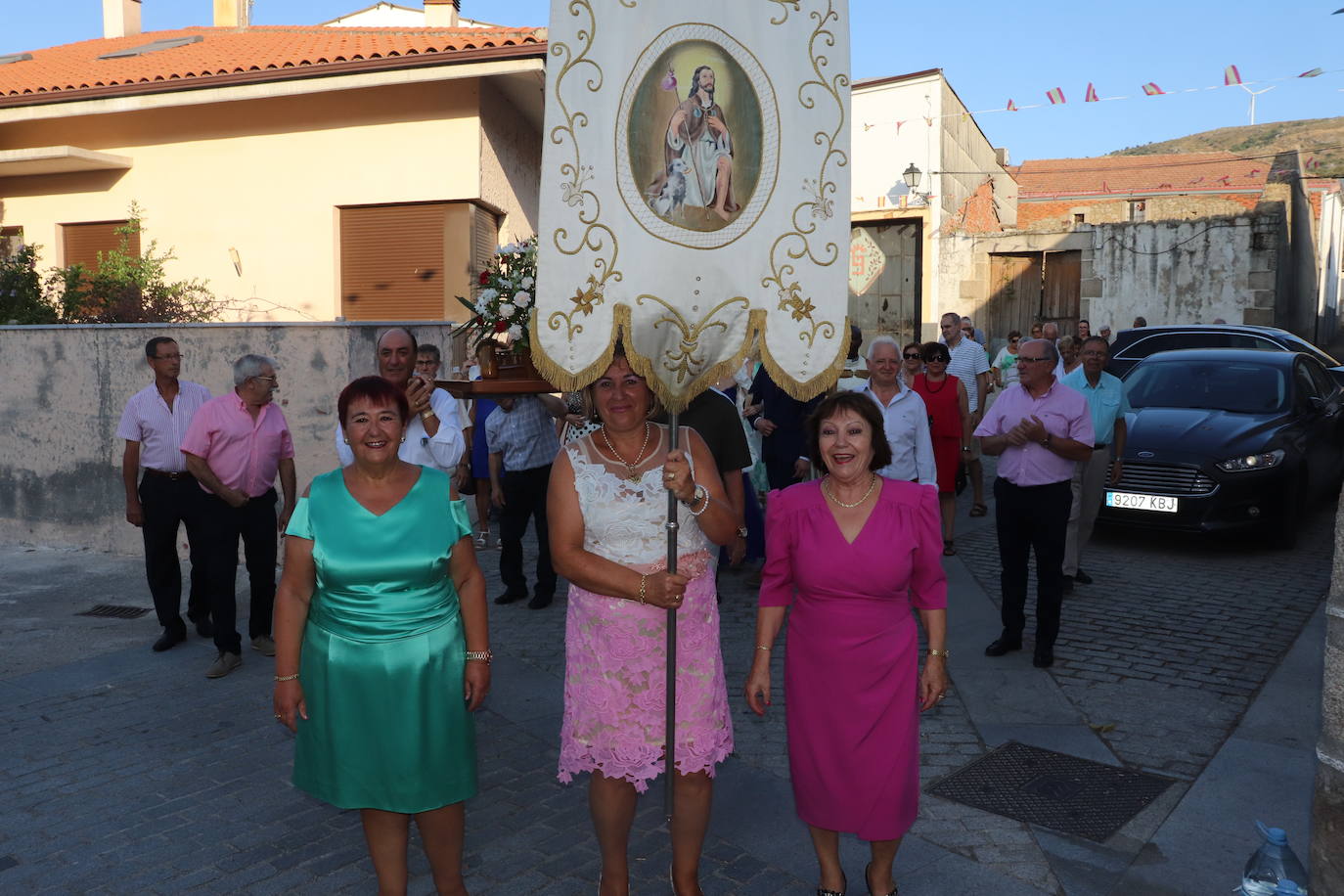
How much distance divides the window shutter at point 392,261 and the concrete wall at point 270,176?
0.17 meters

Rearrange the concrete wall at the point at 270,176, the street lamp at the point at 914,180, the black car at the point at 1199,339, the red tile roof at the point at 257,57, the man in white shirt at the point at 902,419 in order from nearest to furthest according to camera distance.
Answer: the man in white shirt at the point at 902,419
the red tile roof at the point at 257,57
the concrete wall at the point at 270,176
the black car at the point at 1199,339
the street lamp at the point at 914,180

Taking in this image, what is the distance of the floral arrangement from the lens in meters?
5.41

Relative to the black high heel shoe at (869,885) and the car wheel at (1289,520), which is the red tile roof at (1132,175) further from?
the black high heel shoe at (869,885)

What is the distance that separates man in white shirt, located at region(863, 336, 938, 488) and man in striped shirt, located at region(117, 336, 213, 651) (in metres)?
4.47

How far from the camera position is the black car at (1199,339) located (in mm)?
14289

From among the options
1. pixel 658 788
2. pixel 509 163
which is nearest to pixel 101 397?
pixel 509 163

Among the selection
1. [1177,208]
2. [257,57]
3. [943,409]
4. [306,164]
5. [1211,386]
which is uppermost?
[257,57]

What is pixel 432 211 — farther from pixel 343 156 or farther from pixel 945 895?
pixel 945 895

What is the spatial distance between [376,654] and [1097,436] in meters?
6.60

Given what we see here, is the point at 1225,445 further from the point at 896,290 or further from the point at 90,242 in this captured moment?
the point at 896,290

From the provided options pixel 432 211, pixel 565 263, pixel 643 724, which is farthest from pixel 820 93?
pixel 432 211

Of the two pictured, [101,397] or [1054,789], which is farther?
[101,397]

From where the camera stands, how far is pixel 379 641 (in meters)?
3.52

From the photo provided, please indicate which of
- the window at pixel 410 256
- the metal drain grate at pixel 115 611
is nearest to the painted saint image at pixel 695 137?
the metal drain grate at pixel 115 611
